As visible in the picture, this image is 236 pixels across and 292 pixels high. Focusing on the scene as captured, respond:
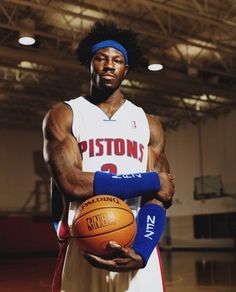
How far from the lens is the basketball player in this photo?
169cm

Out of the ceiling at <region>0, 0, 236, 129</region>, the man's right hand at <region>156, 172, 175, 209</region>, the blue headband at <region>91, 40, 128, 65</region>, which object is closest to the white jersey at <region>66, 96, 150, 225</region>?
the man's right hand at <region>156, 172, 175, 209</region>

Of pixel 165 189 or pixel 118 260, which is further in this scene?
pixel 165 189

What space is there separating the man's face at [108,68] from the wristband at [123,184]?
38 centimetres

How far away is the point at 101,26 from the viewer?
2.07 meters

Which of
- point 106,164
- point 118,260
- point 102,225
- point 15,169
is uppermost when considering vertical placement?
point 15,169

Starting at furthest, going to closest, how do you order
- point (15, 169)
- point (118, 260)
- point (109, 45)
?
point (15, 169), point (109, 45), point (118, 260)

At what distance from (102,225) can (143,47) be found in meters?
10.2

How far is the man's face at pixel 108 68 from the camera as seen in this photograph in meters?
1.84

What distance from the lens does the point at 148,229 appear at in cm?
171

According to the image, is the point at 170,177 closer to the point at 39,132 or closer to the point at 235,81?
the point at 235,81

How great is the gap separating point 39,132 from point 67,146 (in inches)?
674

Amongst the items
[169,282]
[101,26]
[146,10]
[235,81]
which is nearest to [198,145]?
[235,81]

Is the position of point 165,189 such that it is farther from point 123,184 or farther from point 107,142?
point 107,142

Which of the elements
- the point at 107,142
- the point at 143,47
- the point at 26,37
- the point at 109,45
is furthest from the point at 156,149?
the point at 143,47
